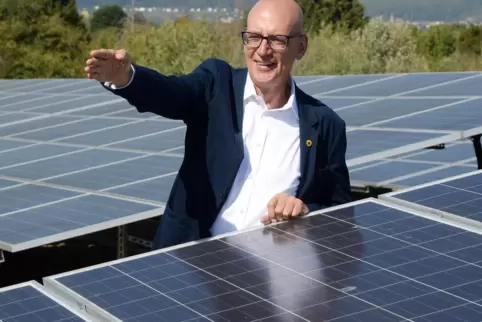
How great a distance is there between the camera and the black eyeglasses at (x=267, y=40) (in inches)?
205

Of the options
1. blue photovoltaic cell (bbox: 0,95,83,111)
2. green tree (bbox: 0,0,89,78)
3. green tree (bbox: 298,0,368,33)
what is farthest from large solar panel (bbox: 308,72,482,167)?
green tree (bbox: 298,0,368,33)

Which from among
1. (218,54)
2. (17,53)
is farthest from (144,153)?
(17,53)

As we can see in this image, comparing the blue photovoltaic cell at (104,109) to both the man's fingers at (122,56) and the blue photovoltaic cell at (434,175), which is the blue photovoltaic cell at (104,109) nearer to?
the blue photovoltaic cell at (434,175)

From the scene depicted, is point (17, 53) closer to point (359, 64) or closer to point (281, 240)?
point (359, 64)

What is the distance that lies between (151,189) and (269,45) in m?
3.48

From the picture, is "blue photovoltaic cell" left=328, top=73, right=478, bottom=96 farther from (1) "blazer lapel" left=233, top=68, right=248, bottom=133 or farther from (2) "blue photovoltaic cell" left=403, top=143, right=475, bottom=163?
(1) "blazer lapel" left=233, top=68, right=248, bottom=133

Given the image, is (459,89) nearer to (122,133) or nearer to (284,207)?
(122,133)

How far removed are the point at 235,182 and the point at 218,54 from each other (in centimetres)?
3653

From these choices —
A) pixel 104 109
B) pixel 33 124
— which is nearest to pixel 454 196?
pixel 33 124

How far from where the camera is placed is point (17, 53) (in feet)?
158

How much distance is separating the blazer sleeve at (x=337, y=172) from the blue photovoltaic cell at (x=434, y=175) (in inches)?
221

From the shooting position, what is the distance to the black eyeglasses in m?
5.20

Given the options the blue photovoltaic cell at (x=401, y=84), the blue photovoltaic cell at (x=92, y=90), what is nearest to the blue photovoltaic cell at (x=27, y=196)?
the blue photovoltaic cell at (x=401, y=84)

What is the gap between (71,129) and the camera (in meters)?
13.2
